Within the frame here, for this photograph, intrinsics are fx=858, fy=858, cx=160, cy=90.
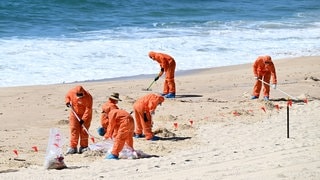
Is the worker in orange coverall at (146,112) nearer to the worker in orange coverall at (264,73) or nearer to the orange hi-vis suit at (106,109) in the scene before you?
the orange hi-vis suit at (106,109)

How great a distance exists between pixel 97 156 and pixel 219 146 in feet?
7.10

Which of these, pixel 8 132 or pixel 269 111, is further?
pixel 269 111

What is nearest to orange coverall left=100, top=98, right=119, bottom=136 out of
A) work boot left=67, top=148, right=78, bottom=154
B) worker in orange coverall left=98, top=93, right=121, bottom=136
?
worker in orange coverall left=98, top=93, right=121, bottom=136

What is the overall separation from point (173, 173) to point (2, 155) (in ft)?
12.4

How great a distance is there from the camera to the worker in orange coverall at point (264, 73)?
19.9m

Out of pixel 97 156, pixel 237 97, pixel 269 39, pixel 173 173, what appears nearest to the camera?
pixel 173 173

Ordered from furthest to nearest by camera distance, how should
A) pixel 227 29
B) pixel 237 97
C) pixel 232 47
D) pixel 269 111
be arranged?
pixel 227 29
pixel 232 47
pixel 237 97
pixel 269 111

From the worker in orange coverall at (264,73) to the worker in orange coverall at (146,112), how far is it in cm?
466

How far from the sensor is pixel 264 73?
65.8ft

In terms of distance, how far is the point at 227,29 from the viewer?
3644 centimetres

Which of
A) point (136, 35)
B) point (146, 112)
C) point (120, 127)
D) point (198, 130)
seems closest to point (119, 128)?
point (120, 127)

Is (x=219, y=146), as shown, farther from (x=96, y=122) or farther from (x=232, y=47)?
(x=232, y=47)

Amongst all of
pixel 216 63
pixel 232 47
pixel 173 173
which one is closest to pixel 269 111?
pixel 173 173

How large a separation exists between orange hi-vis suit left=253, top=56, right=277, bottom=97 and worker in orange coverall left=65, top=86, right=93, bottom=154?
6031 mm
